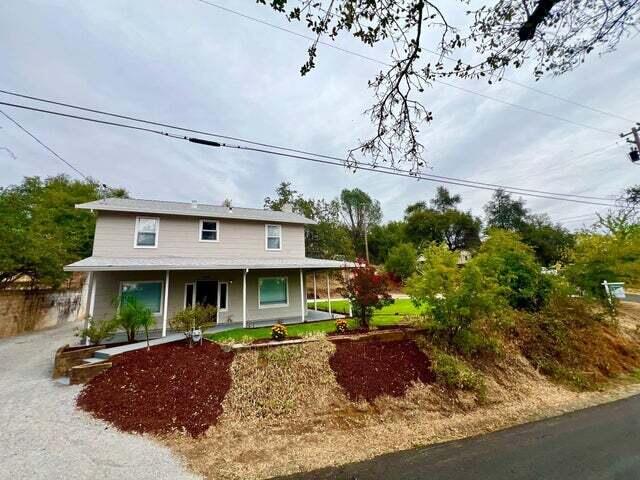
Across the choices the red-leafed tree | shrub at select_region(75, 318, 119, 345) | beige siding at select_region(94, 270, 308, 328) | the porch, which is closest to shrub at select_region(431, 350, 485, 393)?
the red-leafed tree

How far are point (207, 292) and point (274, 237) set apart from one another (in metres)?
4.47

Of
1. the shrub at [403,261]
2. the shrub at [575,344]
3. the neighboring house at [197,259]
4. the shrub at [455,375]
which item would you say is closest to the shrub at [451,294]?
the shrub at [455,375]

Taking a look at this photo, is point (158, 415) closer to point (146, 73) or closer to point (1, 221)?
point (146, 73)

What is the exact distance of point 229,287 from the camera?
43.4 feet

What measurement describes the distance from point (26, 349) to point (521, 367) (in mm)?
17765

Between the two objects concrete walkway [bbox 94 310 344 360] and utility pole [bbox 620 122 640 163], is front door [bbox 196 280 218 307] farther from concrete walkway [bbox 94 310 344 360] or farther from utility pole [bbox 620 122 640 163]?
utility pole [bbox 620 122 640 163]

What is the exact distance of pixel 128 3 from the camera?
5.23 meters

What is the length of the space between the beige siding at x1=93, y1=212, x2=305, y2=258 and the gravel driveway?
6005 millimetres

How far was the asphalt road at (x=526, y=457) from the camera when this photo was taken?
3.65 meters

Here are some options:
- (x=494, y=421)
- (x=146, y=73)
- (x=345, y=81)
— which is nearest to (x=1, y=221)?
(x=146, y=73)

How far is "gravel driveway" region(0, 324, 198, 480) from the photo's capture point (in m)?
3.70

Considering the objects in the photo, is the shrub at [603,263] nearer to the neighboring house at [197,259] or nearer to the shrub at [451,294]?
the shrub at [451,294]

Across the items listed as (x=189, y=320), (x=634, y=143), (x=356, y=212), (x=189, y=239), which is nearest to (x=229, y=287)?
(x=189, y=239)

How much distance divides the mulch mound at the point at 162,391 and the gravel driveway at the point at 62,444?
1.03ft
